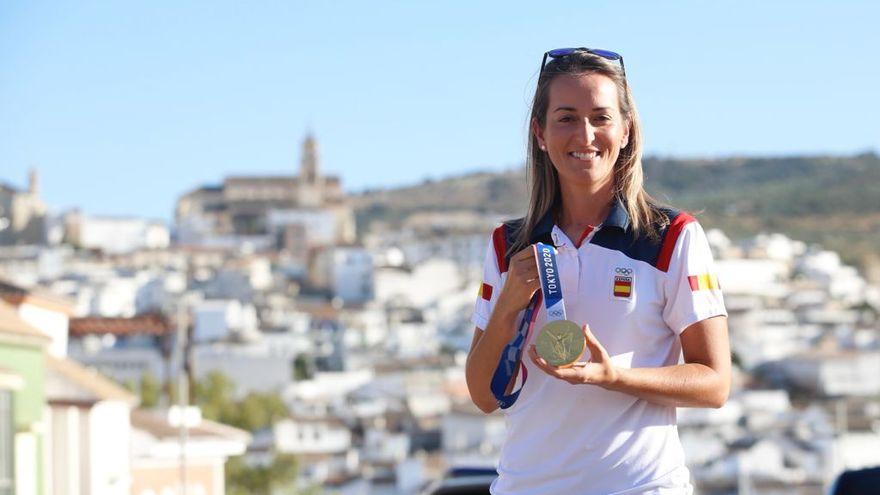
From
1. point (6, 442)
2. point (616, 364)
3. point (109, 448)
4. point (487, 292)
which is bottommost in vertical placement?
point (109, 448)

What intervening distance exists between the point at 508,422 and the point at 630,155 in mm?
550

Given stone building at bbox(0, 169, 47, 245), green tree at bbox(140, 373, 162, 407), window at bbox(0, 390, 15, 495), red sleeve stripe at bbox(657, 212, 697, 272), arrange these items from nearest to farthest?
1. red sleeve stripe at bbox(657, 212, 697, 272)
2. window at bbox(0, 390, 15, 495)
3. green tree at bbox(140, 373, 162, 407)
4. stone building at bbox(0, 169, 47, 245)

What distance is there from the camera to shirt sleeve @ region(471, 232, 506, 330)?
366cm

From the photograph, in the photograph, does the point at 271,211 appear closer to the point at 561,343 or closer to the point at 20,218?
the point at 20,218

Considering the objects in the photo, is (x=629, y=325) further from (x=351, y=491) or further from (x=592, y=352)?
(x=351, y=491)

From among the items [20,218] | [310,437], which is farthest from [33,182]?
[310,437]

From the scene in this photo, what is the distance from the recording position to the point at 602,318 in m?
3.40

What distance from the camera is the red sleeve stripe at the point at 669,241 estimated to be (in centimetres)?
345

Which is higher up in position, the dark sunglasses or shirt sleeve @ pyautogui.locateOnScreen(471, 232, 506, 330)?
the dark sunglasses

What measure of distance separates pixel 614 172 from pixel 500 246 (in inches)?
10.6

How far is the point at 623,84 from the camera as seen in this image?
355 centimetres

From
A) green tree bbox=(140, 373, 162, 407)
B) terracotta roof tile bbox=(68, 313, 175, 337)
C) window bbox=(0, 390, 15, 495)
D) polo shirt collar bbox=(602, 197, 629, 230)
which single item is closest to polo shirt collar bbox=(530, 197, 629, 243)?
polo shirt collar bbox=(602, 197, 629, 230)

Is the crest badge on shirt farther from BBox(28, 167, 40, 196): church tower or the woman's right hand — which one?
BBox(28, 167, 40, 196): church tower

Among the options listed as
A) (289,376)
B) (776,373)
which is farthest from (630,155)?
(776,373)
